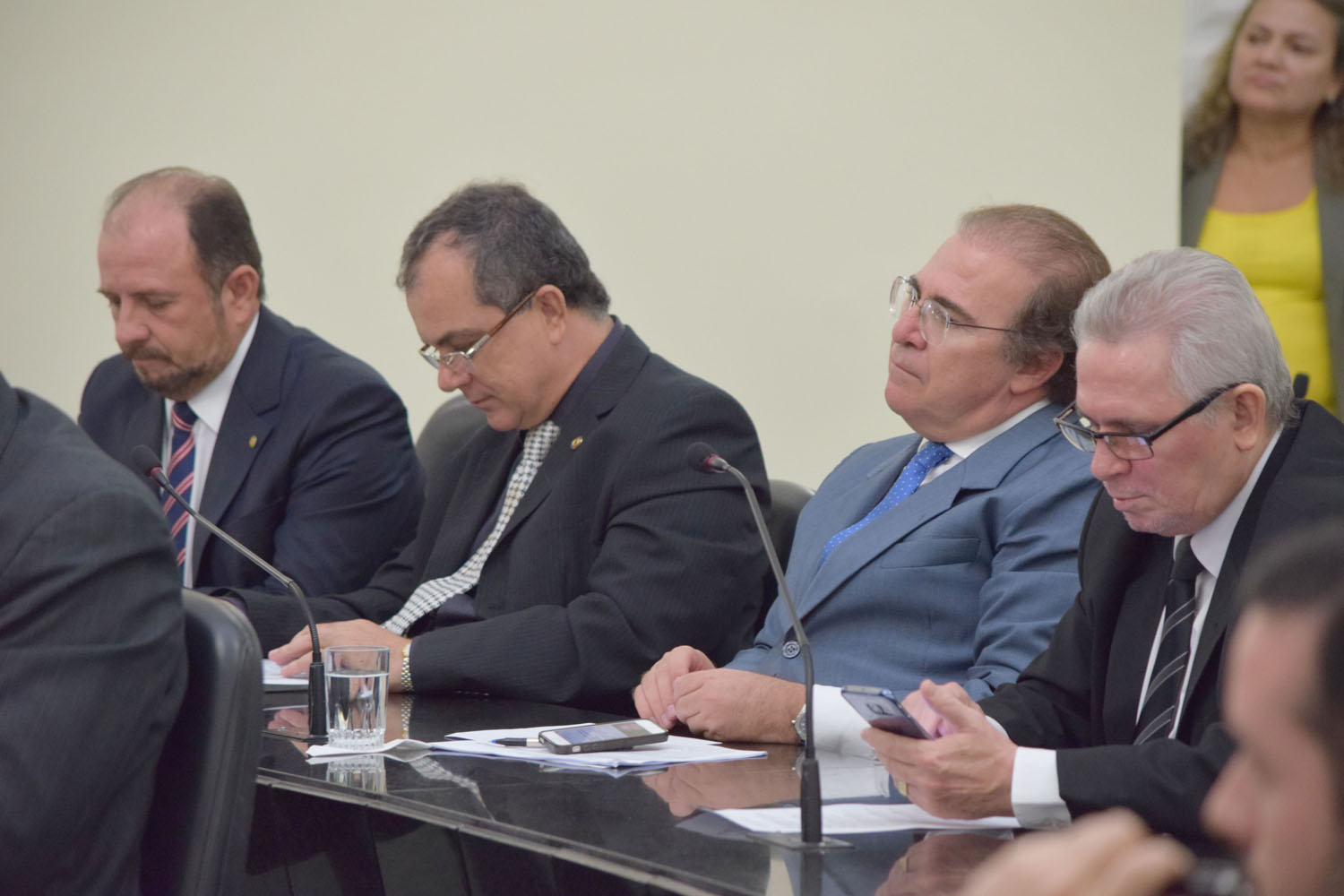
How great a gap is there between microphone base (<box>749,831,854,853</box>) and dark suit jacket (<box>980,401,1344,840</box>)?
260 millimetres

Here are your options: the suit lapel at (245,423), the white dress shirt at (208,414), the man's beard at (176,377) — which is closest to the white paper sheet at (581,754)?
the suit lapel at (245,423)

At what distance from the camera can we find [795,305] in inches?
149

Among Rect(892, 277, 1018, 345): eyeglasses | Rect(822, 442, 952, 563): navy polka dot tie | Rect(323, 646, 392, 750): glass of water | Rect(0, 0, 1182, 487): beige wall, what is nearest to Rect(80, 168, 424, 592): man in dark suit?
Rect(0, 0, 1182, 487): beige wall

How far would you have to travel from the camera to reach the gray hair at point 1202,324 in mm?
1749

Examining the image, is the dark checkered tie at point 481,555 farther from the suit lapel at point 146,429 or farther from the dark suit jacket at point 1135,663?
the dark suit jacket at point 1135,663

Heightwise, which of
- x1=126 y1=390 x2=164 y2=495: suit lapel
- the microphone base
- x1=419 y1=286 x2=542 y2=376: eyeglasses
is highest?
x1=419 y1=286 x2=542 y2=376: eyeglasses

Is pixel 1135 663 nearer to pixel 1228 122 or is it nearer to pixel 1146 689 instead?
pixel 1146 689

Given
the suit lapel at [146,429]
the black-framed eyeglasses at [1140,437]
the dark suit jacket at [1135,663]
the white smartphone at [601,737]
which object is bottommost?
the white smartphone at [601,737]

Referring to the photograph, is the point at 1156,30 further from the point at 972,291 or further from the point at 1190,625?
the point at 1190,625

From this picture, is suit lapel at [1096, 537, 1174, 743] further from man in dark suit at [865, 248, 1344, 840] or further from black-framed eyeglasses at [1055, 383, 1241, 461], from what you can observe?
black-framed eyeglasses at [1055, 383, 1241, 461]

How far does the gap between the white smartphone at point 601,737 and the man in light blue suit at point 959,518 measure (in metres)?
0.11

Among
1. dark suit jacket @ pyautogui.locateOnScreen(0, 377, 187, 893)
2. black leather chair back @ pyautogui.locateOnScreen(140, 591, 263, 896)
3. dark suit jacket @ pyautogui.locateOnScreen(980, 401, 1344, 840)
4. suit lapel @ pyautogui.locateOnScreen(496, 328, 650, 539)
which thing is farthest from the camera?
suit lapel @ pyautogui.locateOnScreen(496, 328, 650, 539)

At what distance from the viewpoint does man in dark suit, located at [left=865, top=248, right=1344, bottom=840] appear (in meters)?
1.58

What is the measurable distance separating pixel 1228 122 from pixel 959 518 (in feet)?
5.36
